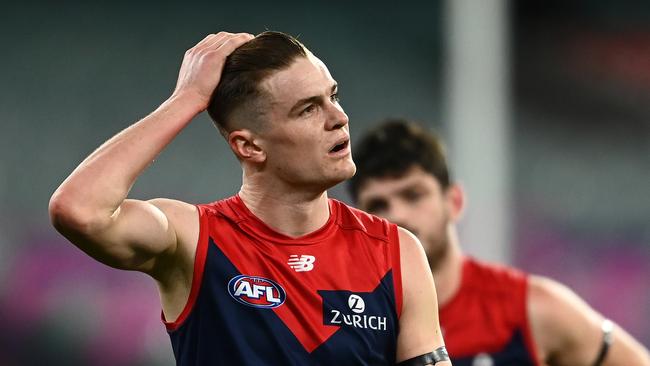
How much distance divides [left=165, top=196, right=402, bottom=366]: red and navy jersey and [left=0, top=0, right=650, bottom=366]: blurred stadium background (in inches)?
276

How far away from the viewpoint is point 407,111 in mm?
11797

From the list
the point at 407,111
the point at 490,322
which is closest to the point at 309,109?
the point at 490,322

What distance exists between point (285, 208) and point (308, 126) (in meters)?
0.24

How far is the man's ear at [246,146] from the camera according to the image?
3.34 metres

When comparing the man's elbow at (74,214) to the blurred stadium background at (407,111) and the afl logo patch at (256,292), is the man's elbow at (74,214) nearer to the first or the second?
the afl logo patch at (256,292)

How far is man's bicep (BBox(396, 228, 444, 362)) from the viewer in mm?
3297

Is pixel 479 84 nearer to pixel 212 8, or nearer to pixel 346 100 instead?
pixel 346 100

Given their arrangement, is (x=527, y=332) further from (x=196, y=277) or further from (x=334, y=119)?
(x=196, y=277)

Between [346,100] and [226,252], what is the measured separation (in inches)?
341

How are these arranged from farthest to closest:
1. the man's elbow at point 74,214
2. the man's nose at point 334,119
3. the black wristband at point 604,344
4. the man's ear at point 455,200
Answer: the man's ear at point 455,200 < the black wristband at point 604,344 < the man's nose at point 334,119 < the man's elbow at point 74,214

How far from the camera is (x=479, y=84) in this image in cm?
1107

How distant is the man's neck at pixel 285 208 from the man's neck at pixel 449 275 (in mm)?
1964

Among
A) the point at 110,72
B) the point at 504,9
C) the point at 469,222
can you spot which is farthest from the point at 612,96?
the point at 110,72

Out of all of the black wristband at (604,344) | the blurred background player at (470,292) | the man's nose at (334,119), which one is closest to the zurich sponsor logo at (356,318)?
the man's nose at (334,119)
